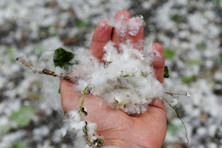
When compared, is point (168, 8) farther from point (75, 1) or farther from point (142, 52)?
point (142, 52)

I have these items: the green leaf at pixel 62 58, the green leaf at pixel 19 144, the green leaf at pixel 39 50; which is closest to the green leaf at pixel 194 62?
the green leaf at pixel 62 58

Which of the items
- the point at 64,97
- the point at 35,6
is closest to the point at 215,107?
the point at 64,97

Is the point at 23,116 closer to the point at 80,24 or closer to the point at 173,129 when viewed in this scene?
the point at 80,24

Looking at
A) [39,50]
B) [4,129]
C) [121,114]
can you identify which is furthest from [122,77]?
[39,50]

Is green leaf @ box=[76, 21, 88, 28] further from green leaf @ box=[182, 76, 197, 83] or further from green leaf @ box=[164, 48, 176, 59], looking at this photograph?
green leaf @ box=[182, 76, 197, 83]

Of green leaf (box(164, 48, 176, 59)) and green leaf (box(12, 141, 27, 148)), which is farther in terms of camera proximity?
green leaf (box(164, 48, 176, 59))

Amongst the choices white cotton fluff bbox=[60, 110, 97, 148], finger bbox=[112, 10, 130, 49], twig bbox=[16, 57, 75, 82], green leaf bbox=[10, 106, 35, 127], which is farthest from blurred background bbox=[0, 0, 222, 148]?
white cotton fluff bbox=[60, 110, 97, 148]

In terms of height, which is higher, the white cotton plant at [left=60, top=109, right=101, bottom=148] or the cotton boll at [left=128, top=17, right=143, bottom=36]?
the cotton boll at [left=128, top=17, right=143, bottom=36]
